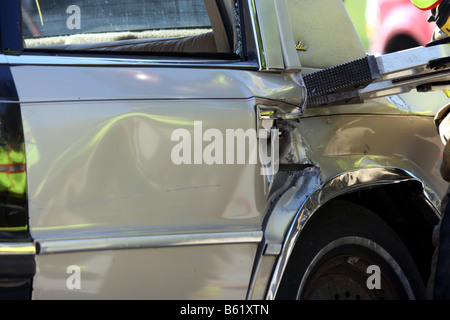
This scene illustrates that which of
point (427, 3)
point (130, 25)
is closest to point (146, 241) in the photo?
point (130, 25)

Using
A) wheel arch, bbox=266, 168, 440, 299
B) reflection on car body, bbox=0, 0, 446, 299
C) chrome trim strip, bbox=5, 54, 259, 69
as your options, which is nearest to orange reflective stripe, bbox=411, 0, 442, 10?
reflection on car body, bbox=0, 0, 446, 299

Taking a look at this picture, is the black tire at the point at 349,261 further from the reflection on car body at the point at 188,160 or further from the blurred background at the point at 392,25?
the blurred background at the point at 392,25

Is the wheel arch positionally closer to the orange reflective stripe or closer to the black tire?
the black tire

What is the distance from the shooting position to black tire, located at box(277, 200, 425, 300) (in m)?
2.45

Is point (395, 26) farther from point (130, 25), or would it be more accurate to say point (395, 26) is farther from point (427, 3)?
point (130, 25)

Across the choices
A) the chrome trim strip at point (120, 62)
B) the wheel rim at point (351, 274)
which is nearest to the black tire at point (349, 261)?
the wheel rim at point (351, 274)

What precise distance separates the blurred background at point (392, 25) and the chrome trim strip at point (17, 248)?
6.23 meters

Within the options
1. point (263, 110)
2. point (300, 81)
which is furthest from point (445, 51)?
point (263, 110)

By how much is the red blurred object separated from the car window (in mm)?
5219

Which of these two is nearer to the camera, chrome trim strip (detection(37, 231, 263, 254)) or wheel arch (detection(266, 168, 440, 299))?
chrome trim strip (detection(37, 231, 263, 254))

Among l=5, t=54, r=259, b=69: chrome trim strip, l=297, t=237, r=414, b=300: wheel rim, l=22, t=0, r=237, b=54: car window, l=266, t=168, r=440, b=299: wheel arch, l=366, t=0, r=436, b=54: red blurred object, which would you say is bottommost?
l=297, t=237, r=414, b=300: wheel rim

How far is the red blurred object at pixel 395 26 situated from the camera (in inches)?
296

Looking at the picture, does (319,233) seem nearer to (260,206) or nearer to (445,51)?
(260,206)

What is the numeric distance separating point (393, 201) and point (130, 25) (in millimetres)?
1273
